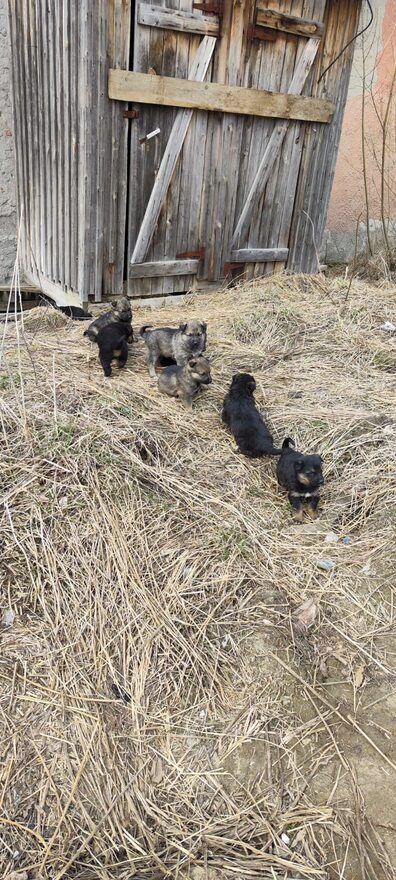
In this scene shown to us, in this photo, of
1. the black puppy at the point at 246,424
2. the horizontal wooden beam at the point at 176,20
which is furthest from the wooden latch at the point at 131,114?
the black puppy at the point at 246,424

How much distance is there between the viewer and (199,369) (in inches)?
182

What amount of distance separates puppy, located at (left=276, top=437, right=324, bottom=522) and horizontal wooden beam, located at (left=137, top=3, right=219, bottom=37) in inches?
213

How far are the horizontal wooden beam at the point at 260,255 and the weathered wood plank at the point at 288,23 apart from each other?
A: 2.80 m

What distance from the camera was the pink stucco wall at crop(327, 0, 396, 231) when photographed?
10.2 m

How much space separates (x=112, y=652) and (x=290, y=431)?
2.50 meters

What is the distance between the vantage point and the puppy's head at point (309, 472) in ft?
12.5

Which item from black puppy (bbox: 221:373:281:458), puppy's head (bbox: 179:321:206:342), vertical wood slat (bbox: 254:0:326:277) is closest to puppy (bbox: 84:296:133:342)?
puppy's head (bbox: 179:321:206:342)

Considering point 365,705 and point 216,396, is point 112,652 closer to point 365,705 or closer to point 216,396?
point 365,705

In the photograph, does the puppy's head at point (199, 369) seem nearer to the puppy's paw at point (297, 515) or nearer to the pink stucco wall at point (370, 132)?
the puppy's paw at point (297, 515)

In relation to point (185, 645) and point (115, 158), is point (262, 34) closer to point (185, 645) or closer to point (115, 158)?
point (115, 158)

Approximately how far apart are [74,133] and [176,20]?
1.73 m

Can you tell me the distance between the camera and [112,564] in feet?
10.6

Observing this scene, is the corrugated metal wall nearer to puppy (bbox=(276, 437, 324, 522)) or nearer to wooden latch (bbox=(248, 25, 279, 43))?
wooden latch (bbox=(248, 25, 279, 43))

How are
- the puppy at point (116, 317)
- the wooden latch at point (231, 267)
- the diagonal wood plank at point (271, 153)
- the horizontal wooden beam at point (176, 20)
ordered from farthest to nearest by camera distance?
the wooden latch at point (231, 267) < the diagonal wood plank at point (271, 153) < the horizontal wooden beam at point (176, 20) < the puppy at point (116, 317)
